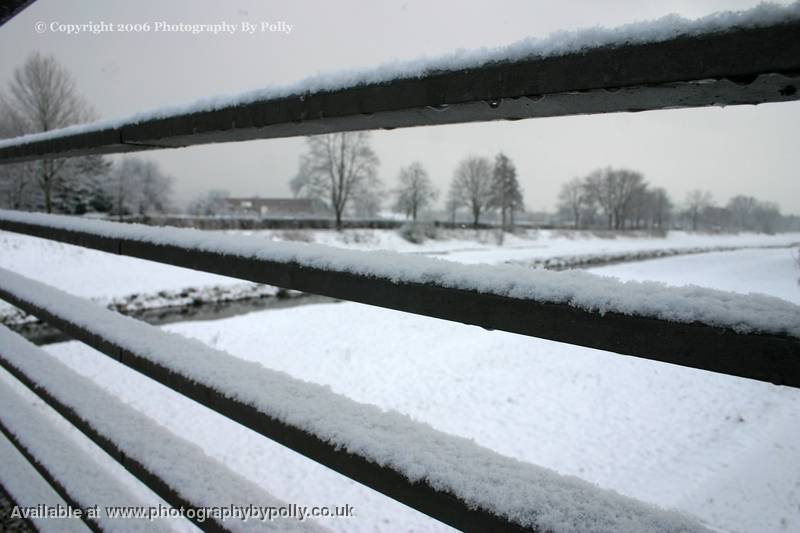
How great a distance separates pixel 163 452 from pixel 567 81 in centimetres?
135

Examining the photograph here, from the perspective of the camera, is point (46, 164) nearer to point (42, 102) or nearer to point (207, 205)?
point (42, 102)

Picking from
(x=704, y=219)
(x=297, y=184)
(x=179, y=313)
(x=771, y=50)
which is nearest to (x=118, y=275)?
(x=179, y=313)

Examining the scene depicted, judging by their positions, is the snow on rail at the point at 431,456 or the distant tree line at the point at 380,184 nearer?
the snow on rail at the point at 431,456

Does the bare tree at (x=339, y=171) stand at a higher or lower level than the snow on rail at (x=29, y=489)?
higher

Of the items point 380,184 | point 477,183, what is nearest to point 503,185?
Answer: point 477,183

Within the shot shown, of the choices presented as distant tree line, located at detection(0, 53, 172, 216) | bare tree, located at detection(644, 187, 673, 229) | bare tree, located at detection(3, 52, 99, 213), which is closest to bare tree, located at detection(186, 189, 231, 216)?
distant tree line, located at detection(0, 53, 172, 216)

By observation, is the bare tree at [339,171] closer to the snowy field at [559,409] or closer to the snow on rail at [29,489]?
the snowy field at [559,409]

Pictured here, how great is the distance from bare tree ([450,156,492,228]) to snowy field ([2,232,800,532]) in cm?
4900

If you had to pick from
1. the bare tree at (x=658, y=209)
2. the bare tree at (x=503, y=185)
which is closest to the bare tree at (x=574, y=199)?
the bare tree at (x=503, y=185)

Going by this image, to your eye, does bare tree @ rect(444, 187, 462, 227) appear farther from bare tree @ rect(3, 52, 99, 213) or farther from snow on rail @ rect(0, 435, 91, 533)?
snow on rail @ rect(0, 435, 91, 533)

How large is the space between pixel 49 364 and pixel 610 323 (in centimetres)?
229

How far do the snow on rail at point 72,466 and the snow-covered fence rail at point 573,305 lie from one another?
947 millimetres

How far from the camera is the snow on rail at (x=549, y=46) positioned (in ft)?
1.39

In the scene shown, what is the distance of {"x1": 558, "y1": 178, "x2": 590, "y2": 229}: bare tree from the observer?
69244 mm
